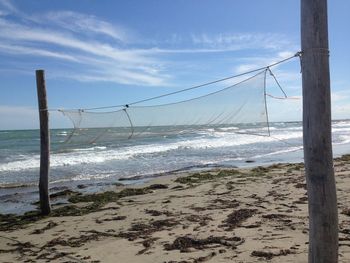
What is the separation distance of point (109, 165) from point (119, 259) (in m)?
15.3

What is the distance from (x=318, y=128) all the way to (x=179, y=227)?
422 cm

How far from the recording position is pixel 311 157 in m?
3.30

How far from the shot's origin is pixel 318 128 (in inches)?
128

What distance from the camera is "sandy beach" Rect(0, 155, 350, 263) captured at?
565cm

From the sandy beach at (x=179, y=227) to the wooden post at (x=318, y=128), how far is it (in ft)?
5.62

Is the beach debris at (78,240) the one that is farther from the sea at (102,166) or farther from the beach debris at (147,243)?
the sea at (102,166)

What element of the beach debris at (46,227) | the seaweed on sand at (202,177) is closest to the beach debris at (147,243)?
the beach debris at (46,227)

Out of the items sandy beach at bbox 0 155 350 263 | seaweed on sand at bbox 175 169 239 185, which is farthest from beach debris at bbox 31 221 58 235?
seaweed on sand at bbox 175 169 239 185

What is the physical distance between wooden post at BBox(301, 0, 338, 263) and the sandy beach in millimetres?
1712

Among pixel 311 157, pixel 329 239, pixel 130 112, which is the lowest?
pixel 329 239

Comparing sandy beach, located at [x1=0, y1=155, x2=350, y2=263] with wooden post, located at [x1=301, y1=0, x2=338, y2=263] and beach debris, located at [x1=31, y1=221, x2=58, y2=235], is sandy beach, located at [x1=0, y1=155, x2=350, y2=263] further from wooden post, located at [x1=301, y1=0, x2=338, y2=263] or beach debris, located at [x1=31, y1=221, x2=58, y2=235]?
wooden post, located at [x1=301, y1=0, x2=338, y2=263]

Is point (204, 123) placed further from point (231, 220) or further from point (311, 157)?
point (311, 157)

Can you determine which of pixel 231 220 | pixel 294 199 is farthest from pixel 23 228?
pixel 294 199

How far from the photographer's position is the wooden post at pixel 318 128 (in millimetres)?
3242
